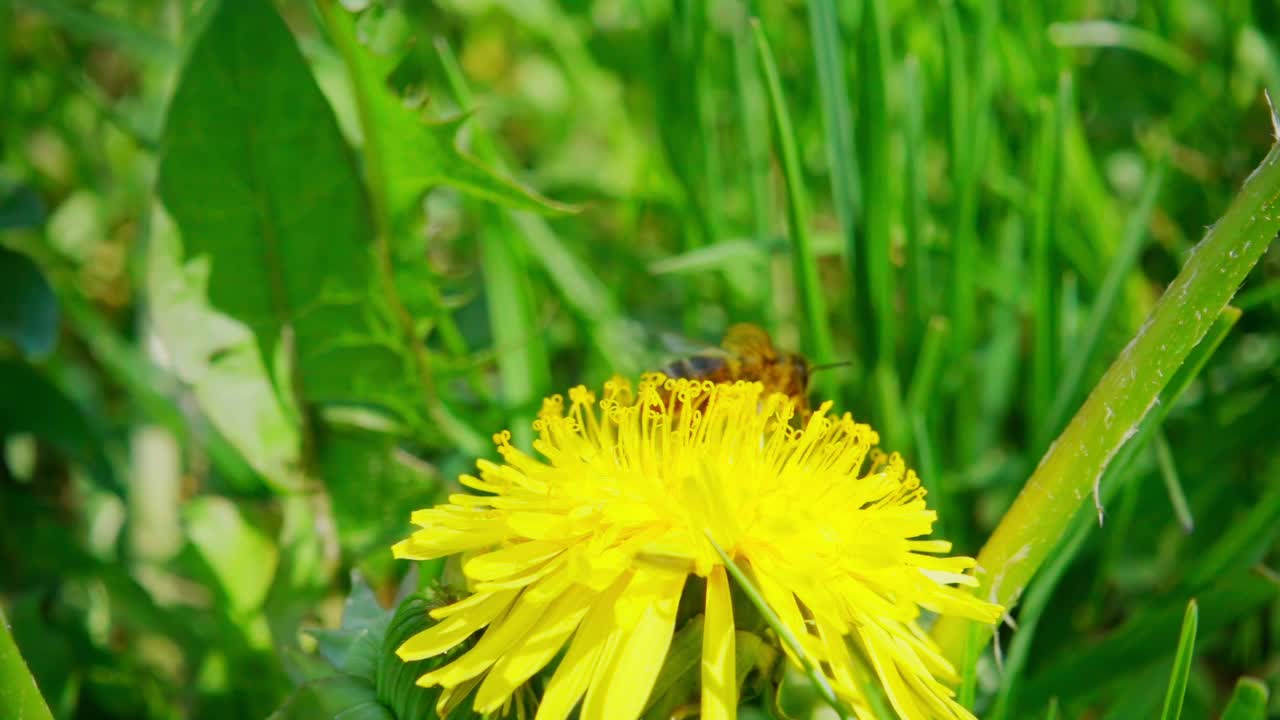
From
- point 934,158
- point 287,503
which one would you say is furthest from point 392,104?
point 934,158

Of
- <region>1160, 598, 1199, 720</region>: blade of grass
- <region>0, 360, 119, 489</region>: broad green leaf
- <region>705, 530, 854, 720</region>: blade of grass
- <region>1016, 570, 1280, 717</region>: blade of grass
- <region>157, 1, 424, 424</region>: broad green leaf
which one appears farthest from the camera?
<region>0, 360, 119, 489</region>: broad green leaf

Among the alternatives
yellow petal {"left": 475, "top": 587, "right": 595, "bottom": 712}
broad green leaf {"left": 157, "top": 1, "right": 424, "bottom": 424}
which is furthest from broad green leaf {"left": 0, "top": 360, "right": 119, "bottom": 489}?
yellow petal {"left": 475, "top": 587, "right": 595, "bottom": 712}

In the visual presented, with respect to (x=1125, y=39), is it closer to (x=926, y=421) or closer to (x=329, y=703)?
(x=926, y=421)

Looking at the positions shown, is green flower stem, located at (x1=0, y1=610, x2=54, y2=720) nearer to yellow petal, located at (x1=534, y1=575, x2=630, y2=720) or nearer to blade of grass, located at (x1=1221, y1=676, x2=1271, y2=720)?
yellow petal, located at (x1=534, y1=575, x2=630, y2=720)

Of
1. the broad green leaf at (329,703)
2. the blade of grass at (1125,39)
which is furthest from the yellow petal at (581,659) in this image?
the blade of grass at (1125,39)

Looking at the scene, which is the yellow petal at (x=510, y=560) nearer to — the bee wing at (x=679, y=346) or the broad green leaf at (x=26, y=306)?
the bee wing at (x=679, y=346)

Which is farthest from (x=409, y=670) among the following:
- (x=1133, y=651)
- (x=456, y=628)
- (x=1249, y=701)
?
(x=1133, y=651)

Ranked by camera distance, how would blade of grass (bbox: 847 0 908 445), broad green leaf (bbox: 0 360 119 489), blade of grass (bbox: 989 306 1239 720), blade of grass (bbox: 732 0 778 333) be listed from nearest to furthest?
blade of grass (bbox: 989 306 1239 720)
blade of grass (bbox: 847 0 908 445)
broad green leaf (bbox: 0 360 119 489)
blade of grass (bbox: 732 0 778 333)

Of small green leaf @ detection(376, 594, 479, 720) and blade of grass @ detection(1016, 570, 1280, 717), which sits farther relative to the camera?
blade of grass @ detection(1016, 570, 1280, 717)
